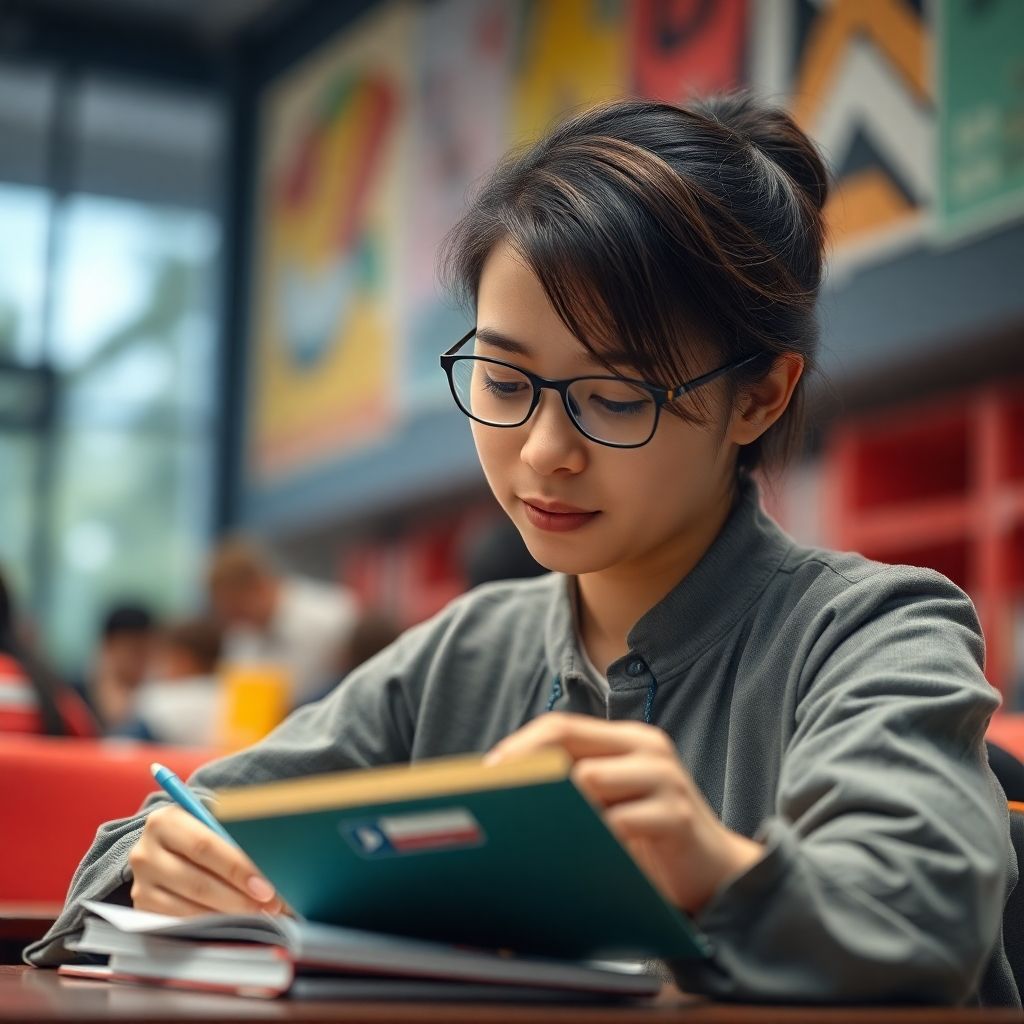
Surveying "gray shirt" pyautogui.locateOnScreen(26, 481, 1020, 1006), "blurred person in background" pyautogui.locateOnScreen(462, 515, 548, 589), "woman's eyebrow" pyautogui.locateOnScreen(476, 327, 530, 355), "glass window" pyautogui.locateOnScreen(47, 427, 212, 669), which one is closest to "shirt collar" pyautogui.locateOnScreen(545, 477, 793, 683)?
"gray shirt" pyautogui.locateOnScreen(26, 481, 1020, 1006)

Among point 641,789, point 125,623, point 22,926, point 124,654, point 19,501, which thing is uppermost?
point 641,789

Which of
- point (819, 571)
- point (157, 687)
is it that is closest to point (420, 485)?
point (157, 687)

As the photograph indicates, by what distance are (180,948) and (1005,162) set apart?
2.90 metres

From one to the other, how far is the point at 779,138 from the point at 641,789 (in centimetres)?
64

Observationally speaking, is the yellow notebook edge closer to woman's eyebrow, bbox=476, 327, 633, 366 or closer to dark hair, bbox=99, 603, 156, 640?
woman's eyebrow, bbox=476, 327, 633, 366

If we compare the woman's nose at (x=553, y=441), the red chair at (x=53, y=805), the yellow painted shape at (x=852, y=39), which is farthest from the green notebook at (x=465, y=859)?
the yellow painted shape at (x=852, y=39)

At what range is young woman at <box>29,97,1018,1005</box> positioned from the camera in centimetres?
69

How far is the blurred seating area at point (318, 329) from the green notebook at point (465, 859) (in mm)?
858

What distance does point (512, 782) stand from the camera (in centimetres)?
58

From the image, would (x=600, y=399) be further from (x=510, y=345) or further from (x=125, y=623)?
(x=125, y=623)

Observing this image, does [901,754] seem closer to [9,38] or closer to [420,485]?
[420,485]

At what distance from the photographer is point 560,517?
0.98 metres

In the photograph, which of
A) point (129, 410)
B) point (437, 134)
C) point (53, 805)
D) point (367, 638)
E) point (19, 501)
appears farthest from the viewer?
point (129, 410)

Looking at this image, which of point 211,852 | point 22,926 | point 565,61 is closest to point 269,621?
point 565,61
